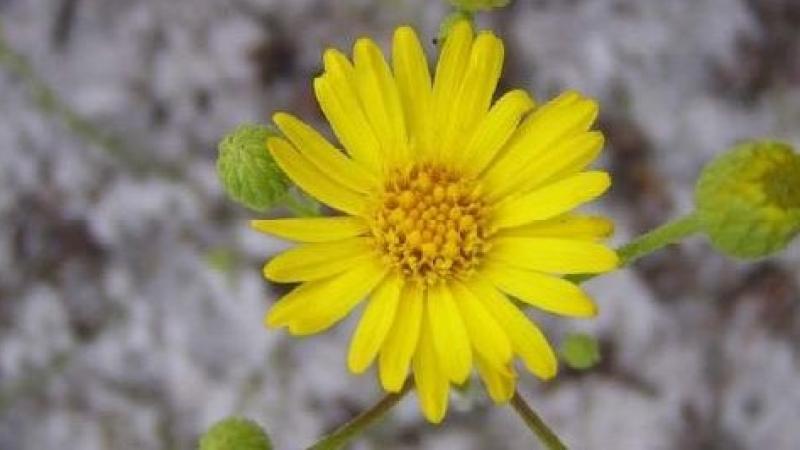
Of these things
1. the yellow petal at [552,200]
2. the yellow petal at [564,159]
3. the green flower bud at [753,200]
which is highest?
the yellow petal at [564,159]

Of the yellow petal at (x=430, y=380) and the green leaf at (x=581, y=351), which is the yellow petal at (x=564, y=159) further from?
the green leaf at (x=581, y=351)

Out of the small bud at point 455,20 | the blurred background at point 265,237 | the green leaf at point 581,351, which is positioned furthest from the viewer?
the blurred background at point 265,237

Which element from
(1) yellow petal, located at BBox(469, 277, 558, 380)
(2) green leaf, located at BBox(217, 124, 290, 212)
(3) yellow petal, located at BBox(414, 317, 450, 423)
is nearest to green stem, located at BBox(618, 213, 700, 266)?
(1) yellow petal, located at BBox(469, 277, 558, 380)

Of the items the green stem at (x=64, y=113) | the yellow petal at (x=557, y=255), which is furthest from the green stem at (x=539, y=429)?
the green stem at (x=64, y=113)

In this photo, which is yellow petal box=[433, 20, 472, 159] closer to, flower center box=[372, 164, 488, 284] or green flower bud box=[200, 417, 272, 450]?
flower center box=[372, 164, 488, 284]

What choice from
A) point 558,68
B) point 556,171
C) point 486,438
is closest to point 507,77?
point 558,68

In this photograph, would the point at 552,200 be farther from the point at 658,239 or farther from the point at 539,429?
the point at 539,429
